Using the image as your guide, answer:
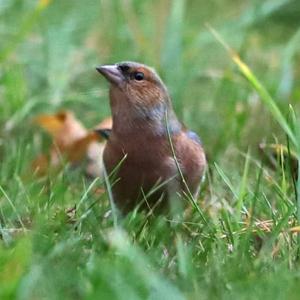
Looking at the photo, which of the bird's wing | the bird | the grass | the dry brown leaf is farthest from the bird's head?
the dry brown leaf

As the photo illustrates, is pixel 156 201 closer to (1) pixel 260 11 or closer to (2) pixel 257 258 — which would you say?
(2) pixel 257 258

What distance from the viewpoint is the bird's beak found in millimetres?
4793

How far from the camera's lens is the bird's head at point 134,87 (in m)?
4.78

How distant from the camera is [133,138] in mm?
4621

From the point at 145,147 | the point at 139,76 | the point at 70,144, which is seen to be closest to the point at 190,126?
the point at 70,144

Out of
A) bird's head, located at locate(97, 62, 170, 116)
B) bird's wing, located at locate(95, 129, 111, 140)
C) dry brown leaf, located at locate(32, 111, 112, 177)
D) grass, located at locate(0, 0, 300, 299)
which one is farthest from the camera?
dry brown leaf, located at locate(32, 111, 112, 177)

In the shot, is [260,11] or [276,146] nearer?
[276,146]

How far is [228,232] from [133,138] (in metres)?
0.84

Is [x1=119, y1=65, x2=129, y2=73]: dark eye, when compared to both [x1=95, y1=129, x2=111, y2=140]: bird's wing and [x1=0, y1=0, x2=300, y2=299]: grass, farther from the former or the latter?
[x1=0, y1=0, x2=300, y2=299]: grass

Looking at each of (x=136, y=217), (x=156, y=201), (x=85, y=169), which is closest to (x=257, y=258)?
(x=136, y=217)

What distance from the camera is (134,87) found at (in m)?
4.82

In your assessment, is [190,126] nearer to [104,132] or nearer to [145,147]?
[104,132]

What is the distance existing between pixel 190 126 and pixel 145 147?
1494 mm

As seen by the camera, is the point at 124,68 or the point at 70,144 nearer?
the point at 124,68
